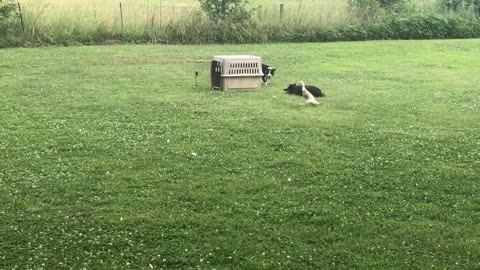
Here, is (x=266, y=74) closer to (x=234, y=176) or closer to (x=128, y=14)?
(x=234, y=176)

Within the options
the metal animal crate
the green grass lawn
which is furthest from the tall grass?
the metal animal crate

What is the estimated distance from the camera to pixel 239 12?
47.8 feet

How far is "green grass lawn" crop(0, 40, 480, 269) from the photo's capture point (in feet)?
10.6

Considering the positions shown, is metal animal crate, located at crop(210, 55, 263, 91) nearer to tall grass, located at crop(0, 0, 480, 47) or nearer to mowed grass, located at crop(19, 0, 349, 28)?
tall grass, located at crop(0, 0, 480, 47)

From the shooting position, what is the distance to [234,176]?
173 inches

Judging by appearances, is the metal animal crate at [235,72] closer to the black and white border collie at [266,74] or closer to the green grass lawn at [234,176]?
the green grass lawn at [234,176]

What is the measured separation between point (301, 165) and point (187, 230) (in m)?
1.54

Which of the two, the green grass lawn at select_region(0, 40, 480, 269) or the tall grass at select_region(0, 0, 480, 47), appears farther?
the tall grass at select_region(0, 0, 480, 47)

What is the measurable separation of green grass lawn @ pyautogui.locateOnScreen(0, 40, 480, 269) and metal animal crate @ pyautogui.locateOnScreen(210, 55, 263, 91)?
0.89 ft

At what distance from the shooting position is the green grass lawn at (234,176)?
3.23 metres

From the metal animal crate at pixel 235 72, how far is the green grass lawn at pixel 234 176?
0.27m

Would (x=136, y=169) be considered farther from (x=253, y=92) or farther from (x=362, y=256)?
(x=253, y=92)

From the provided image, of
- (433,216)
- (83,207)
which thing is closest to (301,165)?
(433,216)

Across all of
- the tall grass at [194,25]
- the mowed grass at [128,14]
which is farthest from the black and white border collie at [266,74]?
the mowed grass at [128,14]
